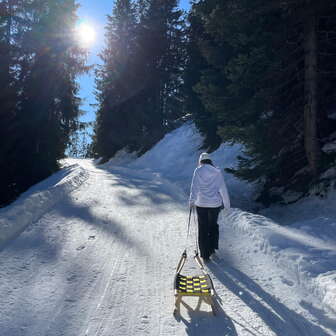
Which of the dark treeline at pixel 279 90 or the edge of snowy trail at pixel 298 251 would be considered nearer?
the edge of snowy trail at pixel 298 251

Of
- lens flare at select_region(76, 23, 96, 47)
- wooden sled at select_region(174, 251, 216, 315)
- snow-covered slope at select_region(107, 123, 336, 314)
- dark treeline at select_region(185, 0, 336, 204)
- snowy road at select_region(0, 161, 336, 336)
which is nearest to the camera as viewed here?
snowy road at select_region(0, 161, 336, 336)

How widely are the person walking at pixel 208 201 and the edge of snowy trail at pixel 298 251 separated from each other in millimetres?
1169

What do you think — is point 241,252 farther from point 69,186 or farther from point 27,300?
point 69,186

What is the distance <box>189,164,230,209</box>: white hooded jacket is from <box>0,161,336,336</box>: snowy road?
3.81ft

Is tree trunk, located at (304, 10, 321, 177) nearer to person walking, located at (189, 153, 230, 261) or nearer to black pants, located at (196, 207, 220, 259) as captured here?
person walking, located at (189, 153, 230, 261)

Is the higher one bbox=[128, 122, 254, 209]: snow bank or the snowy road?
bbox=[128, 122, 254, 209]: snow bank

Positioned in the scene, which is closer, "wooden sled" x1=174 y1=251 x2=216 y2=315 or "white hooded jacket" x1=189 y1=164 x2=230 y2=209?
"wooden sled" x1=174 y1=251 x2=216 y2=315

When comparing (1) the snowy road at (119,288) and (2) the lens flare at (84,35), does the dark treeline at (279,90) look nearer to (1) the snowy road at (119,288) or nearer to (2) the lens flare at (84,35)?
(1) the snowy road at (119,288)

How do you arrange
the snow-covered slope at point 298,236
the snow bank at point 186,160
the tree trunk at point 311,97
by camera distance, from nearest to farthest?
the snow-covered slope at point 298,236, the tree trunk at point 311,97, the snow bank at point 186,160

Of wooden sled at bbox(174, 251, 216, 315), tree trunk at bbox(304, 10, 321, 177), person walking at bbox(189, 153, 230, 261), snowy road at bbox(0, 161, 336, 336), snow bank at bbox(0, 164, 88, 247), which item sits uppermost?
tree trunk at bbox(304, 10, 321, 177)

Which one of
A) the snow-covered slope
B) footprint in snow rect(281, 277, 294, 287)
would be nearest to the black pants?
the snow-covered slope

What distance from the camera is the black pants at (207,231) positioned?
5781 mm

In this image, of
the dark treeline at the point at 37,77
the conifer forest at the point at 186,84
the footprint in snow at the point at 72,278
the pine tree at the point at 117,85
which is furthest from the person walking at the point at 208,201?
the pine tree at the point at 117,85

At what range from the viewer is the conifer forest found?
374 inches
